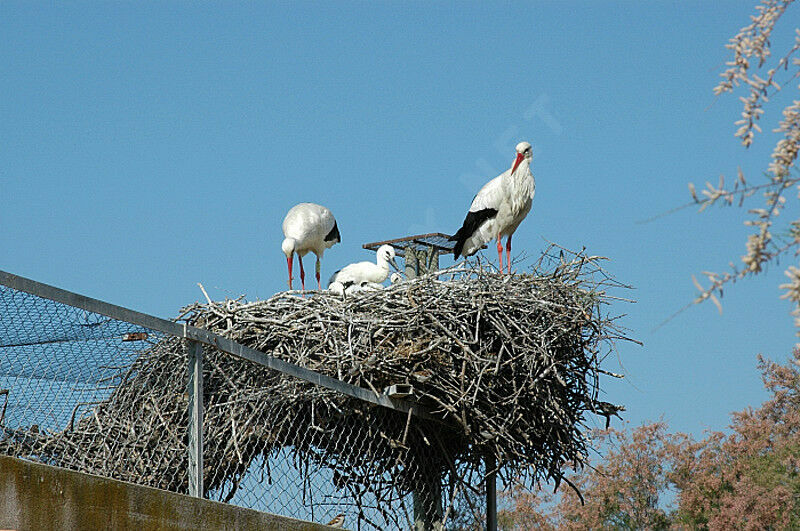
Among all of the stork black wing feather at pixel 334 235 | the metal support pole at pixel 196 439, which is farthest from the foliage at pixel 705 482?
the metal support pole at pixel 196 439

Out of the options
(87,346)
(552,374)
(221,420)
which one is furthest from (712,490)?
(87,346)

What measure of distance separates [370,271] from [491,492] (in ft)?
12.2

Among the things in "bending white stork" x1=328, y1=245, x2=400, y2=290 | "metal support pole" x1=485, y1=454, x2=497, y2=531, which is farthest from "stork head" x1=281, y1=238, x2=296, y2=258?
"metal support pole" x1=485, y1=454, x2=497, y2=531

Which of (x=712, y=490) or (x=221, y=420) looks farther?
(x=712, y=490)

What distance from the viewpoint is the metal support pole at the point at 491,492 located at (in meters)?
6.94

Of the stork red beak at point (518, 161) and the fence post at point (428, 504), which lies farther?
the stork red beak at point (518, 161)

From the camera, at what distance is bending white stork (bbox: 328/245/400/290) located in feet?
34.0

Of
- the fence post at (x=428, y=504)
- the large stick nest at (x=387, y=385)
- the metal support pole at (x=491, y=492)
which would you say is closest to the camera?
the large stick nest at (x=387, y=385)

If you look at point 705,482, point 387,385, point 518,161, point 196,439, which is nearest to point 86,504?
point 196,439

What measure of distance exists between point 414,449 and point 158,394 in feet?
5.22

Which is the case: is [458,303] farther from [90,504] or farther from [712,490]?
[712,490]

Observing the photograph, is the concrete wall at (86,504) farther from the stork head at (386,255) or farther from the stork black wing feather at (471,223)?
the stork black wing feather at (471,223)

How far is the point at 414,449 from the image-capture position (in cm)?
664

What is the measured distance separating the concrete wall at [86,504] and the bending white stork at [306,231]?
24.6 ft
